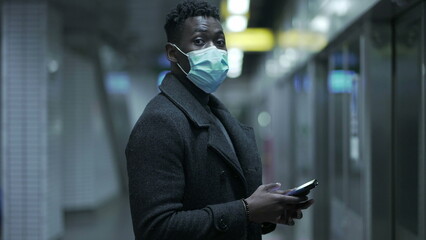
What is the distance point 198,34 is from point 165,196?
53 cm

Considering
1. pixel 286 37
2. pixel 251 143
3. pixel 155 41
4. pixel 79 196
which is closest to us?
pixel 251 143

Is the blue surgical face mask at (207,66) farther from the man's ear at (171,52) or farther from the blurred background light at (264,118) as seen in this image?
the blurred background light at (264,118)

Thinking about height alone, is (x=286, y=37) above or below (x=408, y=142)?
above

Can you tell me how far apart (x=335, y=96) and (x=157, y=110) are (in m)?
3.28

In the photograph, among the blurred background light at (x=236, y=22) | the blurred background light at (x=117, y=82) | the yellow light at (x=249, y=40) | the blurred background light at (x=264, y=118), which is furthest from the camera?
the blurred background light at (x=264, y=118)

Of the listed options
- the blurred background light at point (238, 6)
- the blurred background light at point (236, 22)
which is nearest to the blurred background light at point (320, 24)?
the blurred background light at point (238, 6)

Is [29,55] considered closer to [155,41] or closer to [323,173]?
[323,173]

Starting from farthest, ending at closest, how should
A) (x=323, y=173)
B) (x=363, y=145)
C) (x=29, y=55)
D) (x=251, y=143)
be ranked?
(x=29, y=55)
(x=323, y=173)
(x=363, y=145)
(x=251, y=143)

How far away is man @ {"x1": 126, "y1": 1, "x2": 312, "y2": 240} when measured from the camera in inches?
52.1

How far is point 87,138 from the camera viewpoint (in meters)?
9.54

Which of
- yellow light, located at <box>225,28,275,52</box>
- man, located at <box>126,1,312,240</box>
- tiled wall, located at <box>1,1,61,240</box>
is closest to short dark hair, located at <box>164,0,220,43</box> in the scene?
man, located at <box>126,1,312,240</box>

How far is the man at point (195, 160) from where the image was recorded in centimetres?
132

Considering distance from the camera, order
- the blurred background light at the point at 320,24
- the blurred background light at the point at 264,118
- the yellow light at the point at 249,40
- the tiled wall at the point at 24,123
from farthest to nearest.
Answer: the blurred background light at the point at 264,118, the yellow light at the point at 249,40, the tiled wall at the point at 24,123, the blurred background light at the point at 320,24

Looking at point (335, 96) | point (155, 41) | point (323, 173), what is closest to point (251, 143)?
point (335, 96)
